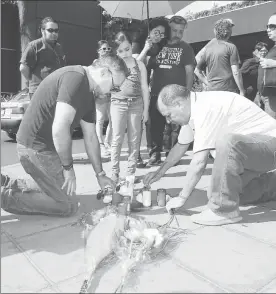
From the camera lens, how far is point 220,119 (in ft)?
9.15

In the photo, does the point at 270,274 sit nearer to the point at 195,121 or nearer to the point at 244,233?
the point at 244,233

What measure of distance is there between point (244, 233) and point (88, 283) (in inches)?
52.3

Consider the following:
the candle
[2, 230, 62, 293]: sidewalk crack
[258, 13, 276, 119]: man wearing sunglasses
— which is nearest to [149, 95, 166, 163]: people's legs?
[258, 13, 276, 119]: man wearing sunglasses

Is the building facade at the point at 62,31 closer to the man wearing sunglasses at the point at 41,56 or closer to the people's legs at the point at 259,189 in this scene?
the man wearing sunglasses at the point at 41,56

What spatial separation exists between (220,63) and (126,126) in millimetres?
1745

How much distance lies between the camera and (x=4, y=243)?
2502 millimetres

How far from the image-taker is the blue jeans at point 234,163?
2740 millimetres

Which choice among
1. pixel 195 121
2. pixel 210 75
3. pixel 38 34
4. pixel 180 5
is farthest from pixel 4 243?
pixel 38 34

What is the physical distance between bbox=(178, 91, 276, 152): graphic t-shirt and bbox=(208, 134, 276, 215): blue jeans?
8cm

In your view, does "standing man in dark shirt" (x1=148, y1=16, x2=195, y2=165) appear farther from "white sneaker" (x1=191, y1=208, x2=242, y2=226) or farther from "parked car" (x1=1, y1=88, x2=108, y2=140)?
"parked car" (x1=1, y1=88, x2=108, y2=140)

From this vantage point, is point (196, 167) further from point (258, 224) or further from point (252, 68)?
point (252, 68)

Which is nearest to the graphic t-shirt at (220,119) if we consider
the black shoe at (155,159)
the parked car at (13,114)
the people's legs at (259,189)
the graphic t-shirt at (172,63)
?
the people's legs at (259,189)

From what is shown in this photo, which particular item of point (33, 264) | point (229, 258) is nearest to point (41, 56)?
point (33, 264)

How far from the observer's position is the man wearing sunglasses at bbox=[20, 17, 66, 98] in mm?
4766
